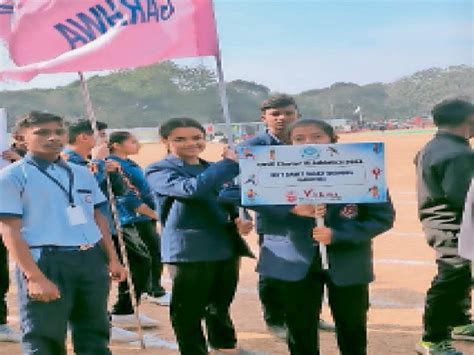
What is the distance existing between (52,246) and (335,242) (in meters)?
1.30

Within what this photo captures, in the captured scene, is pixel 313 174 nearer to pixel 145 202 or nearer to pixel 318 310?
pixel 318 310

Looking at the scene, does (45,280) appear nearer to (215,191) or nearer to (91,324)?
(91,324)

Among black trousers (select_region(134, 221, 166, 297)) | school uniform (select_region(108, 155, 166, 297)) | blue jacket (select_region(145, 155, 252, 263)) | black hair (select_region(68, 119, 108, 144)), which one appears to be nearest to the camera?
blue jacket (select_region(145, 155, 252, 263))

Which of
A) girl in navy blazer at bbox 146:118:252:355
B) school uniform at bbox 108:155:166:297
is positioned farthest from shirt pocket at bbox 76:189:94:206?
school uniform at bbox 108:155:166:297

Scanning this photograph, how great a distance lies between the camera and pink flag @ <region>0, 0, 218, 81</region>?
13.7 feet

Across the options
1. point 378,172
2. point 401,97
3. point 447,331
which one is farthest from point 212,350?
point 401,97

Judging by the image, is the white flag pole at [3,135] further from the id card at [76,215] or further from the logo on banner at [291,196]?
the logo on banner at [291,196]

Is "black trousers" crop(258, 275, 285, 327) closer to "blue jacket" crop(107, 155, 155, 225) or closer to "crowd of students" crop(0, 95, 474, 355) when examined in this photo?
"crowd of students" crop(0, 95, 474, 355)

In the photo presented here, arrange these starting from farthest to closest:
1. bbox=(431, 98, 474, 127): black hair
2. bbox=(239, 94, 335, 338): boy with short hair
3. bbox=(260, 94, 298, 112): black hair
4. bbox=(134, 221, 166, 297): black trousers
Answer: bbox=(134, 221, 166, 297): black trousers < bbox=(260, 94, 298, 112): black hair < bbox=(239, 94, 335, 338): boy with short hair < bbox=(431, 98, 474, 127): black hair

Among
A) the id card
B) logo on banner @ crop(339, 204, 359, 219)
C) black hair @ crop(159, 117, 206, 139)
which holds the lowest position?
logo on banner @ crop(339, 204, 359, 219)

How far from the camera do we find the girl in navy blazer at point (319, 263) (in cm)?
351

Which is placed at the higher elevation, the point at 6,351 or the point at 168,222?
the point at 168,222

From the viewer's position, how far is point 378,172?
335cm

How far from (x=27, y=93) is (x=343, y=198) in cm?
10506
